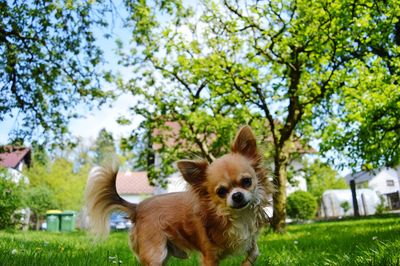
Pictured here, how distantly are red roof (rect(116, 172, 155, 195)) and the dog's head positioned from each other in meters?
46.4

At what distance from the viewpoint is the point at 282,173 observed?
1314 cm

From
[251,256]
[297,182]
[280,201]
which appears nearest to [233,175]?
[251,256]

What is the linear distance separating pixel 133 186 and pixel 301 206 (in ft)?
91.4

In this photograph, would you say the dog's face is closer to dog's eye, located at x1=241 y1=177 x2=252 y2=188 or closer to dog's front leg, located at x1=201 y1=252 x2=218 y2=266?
dog's eye, located at x1=241 y1=177 x2=252 y2=188

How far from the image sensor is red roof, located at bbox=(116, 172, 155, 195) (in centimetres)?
5083

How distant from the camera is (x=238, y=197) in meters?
3.73

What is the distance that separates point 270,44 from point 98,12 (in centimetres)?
504

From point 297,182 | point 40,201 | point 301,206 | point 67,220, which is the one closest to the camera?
point 297,182

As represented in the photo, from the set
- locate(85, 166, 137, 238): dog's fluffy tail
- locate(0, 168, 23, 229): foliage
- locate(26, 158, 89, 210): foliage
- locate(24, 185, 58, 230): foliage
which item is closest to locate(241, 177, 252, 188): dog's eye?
locate(85, 166, 137, 238): dog's fluffy tail

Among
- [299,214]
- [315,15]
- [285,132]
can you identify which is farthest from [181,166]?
[299,214]

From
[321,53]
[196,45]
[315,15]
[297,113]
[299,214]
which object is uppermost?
[196,45]

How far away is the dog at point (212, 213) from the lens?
3.88 m

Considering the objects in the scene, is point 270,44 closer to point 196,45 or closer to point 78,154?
point 196,45

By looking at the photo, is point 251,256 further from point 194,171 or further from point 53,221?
point 53,221
